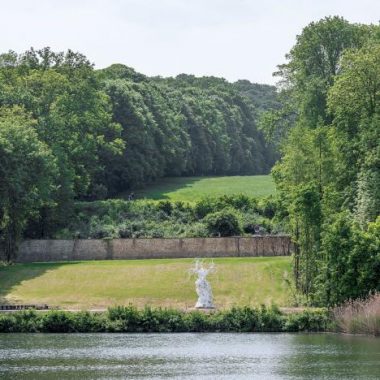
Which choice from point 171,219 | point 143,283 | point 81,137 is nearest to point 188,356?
point 143,283

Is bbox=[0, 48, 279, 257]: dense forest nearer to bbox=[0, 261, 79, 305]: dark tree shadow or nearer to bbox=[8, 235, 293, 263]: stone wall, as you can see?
bbox=[8, 235, 293, 263]: stone wall

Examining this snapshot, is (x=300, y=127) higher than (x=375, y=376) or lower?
higher

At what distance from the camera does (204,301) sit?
246 ft

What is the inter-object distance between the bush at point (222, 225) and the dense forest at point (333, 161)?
21.3ft

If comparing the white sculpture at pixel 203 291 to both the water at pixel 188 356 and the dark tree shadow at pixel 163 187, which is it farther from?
the dark tree shadow at pixel 163 187

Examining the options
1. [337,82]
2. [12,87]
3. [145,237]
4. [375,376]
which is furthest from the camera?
[12,87]

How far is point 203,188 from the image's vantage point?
134 m

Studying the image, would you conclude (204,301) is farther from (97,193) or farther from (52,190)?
(97,193)

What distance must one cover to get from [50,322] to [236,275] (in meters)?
18.1

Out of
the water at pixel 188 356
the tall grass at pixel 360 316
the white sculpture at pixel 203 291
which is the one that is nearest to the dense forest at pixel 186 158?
the tall grass at pixel 360 316

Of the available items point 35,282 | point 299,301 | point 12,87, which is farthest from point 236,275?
point 12,87

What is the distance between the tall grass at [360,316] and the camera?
64.3 meters

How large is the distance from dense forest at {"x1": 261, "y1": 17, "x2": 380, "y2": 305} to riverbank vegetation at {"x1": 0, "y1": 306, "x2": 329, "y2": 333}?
330cm

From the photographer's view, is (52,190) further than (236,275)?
Yes
